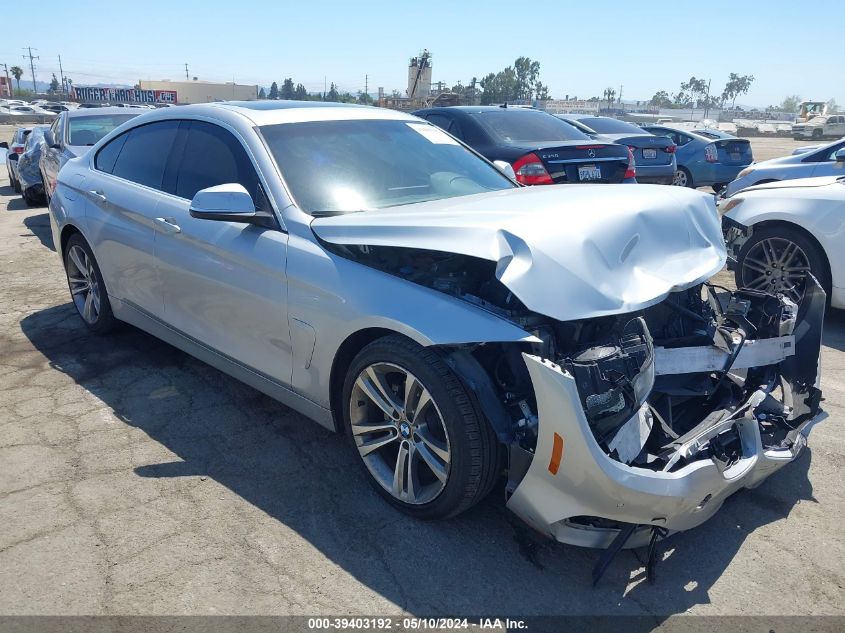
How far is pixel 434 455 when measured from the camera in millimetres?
2873

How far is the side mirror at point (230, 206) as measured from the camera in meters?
3.31

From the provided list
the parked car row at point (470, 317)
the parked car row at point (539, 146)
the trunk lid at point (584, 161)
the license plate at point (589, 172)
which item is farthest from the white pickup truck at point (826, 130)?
the parked car row at point (470, 317)

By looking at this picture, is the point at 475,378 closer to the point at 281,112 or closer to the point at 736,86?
the point at 281,112

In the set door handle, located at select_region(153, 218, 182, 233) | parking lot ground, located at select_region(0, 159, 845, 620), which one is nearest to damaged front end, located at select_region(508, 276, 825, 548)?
parking lot ground, located at select_region(0, 159, 845, 620)

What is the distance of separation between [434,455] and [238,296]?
54.8 inches

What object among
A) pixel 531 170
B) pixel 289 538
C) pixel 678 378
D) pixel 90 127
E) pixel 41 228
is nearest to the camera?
pixel 289 538

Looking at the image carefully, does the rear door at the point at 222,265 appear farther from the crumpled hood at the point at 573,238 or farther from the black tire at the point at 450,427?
the black tire at the point at 450,427

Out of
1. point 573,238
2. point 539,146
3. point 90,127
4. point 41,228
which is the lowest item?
point 41,228

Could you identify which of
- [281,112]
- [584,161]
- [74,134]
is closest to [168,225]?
[281,112]

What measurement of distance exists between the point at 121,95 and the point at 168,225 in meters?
86.4

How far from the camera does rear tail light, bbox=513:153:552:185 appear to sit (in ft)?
22.9

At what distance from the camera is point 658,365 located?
2.95 metres

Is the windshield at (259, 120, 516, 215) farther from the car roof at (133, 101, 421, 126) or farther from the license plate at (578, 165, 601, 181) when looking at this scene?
the license plate at (578, 165, 601, 181)

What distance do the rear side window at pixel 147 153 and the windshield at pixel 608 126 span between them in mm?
9977
